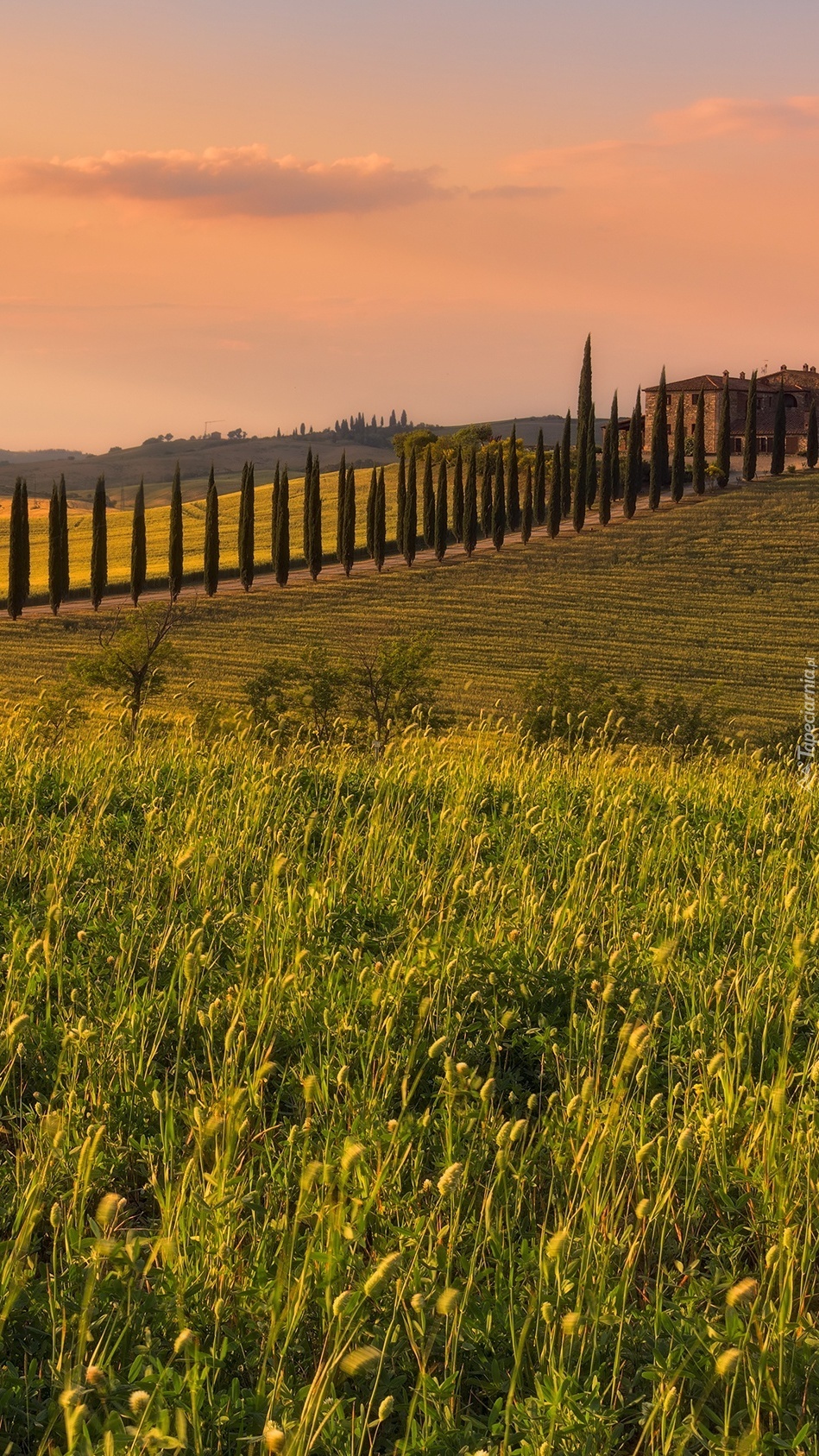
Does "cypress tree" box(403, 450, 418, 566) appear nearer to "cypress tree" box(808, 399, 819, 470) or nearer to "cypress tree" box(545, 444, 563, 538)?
"cypress tree" box(545, 444, 563, 538)

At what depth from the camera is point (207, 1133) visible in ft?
8.61

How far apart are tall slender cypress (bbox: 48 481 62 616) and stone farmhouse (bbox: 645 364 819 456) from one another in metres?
67.4

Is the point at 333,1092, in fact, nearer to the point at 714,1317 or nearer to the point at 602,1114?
the point at 602,1114

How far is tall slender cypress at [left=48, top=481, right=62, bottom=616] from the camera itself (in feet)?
213

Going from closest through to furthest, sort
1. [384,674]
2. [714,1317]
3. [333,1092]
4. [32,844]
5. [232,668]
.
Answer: [714,1317] < [333,1092] < [32,844] < [384,674] < [232,668]

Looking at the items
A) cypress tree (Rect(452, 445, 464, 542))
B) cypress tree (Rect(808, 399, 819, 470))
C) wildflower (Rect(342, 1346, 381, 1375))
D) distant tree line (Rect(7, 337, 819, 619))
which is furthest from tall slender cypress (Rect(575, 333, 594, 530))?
wildflower (Rect(342, 1346, 381, 1375))

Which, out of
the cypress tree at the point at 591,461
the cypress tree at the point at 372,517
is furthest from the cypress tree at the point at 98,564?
the cypress tree at the point at 591,461

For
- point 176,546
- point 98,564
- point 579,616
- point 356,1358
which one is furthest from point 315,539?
point 356,1358

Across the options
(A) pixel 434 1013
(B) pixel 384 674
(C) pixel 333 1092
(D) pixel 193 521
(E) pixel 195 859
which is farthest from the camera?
(D) pixel 193 521

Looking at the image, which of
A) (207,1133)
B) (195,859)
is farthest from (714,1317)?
(195,859)

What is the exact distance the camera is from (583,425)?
3383 inches

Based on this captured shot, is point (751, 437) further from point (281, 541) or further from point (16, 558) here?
point (16, 558)

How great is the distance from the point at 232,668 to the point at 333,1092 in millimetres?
61343

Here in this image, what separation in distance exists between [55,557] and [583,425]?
131 feet
